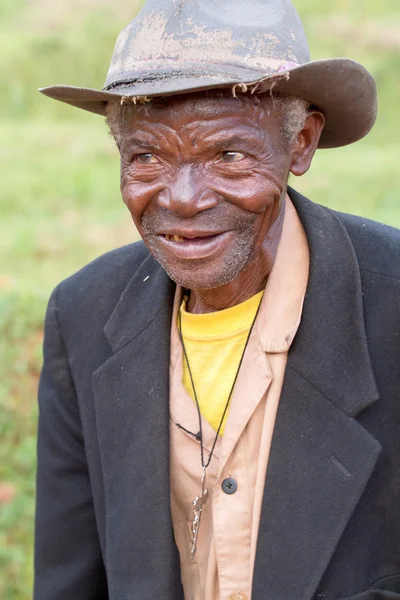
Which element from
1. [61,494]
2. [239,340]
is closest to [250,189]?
[239,340]

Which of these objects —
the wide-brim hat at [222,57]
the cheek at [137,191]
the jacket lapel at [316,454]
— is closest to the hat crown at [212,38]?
the wide-brim hat at [222,57]

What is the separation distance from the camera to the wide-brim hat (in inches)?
75.0

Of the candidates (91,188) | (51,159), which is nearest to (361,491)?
(91,188)

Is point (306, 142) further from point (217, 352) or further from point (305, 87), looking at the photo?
point (217, 352)

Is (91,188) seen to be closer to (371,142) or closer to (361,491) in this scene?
(371,142)

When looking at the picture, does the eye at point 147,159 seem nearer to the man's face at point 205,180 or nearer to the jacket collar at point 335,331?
the man's face at point 205,180

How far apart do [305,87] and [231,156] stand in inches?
8.8

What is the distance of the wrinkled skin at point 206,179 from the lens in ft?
6.40

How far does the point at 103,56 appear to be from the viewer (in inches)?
394

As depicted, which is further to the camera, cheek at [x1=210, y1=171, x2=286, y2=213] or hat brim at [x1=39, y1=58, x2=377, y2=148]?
cheek at [x1=210, y1=171, x2=286, y2=213]

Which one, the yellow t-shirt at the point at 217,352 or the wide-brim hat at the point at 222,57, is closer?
the wide-brim hat at the point at 222,57

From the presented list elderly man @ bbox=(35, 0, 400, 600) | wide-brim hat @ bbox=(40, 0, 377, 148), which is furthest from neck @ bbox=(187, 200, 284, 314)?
wide-brim hat @ bbox=(40, 0, 377, 148)

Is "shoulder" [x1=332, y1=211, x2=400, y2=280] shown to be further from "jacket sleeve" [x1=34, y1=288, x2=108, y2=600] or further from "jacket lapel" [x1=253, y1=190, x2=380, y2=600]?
"jacket sleeve" [x1=34, y1=288, x2=108, y2=600]

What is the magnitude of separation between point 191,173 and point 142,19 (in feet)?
1.22
